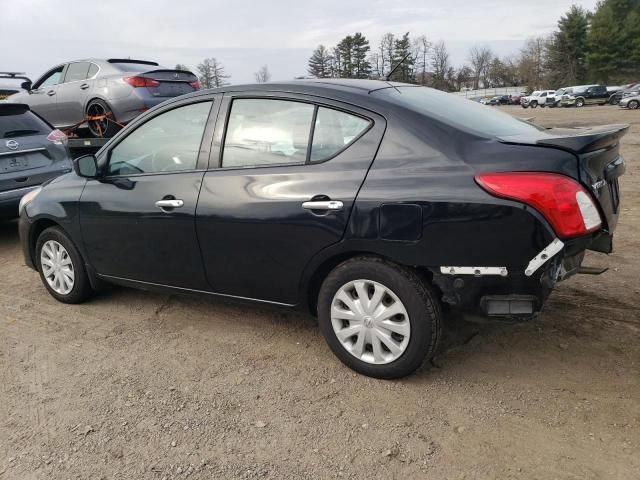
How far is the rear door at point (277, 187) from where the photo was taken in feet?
9.68

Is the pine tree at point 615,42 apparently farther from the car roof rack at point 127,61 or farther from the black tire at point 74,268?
the black tire at point 74,268

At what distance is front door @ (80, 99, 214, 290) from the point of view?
350cm

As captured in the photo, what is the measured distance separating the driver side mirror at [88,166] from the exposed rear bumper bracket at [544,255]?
304cm

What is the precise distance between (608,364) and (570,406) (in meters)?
0.53

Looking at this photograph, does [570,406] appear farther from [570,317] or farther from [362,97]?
[362,97]

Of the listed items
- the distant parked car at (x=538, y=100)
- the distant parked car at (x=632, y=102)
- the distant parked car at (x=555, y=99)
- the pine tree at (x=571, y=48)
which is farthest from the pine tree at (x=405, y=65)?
the pine tree at (x=571, y=48)

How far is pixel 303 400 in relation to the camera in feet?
9.57

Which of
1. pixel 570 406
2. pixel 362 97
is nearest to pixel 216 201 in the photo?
pixel 362 97

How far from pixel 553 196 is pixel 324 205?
114 centimetres

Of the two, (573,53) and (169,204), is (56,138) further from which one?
(573,53)

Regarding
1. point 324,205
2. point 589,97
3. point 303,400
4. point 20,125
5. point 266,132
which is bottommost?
point 589,97

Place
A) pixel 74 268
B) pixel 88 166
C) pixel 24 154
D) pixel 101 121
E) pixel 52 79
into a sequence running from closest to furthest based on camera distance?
pixel 88 166
pixel 74 268
pixel 24 154
pixel 101 121
pixel 52 79

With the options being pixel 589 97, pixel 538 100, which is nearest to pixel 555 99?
pixel 589 97

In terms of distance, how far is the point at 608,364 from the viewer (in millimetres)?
3057
